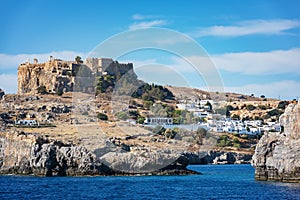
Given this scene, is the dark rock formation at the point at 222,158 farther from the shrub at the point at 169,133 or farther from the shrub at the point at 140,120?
the shrub at the point at 140,120

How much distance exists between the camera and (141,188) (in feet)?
137

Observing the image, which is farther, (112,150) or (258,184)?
(112,150)

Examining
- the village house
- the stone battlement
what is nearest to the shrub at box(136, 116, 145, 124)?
the village house

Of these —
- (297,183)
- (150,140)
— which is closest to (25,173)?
(297,183)

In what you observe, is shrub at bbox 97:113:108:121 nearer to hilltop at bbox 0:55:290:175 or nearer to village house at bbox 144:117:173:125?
hilltop at bbox 0:55:290:175

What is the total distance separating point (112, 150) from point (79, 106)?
51179 millimetres

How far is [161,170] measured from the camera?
5350cm

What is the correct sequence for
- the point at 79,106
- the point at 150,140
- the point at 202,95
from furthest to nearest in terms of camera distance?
1. the point at 202,95
2. the point at 79,106
3. the point at 150,140

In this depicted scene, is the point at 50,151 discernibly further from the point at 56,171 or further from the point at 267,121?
the point at 267,121

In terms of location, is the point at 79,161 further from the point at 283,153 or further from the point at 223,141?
the point at 223,141

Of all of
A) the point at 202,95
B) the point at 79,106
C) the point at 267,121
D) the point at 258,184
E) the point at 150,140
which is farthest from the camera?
the point at 202,95

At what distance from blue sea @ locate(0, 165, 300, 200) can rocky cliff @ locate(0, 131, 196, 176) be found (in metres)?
1.61

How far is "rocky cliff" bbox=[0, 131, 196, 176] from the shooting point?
169 ft

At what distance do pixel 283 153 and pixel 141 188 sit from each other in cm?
1073
